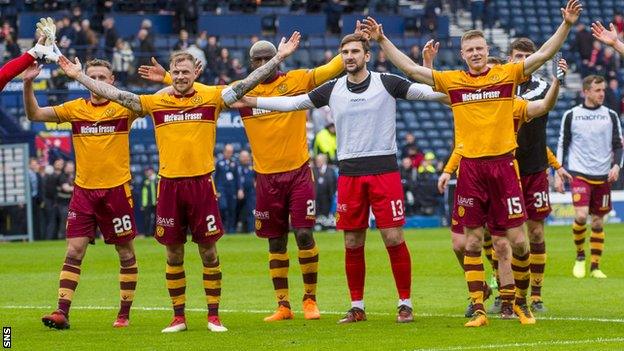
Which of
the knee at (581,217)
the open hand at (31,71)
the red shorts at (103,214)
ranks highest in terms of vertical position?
the open hand at (31,71)

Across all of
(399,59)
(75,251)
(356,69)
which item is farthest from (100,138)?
(399,59)

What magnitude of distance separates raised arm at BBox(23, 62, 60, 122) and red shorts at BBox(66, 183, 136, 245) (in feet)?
2.38

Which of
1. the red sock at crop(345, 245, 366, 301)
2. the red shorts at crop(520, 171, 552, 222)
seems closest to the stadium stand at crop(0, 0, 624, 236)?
the red shorts at crop(520, 171, 552, 222)

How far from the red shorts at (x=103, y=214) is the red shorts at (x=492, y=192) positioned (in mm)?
3211

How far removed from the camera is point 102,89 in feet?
43.5

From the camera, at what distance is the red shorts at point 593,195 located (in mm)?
19547

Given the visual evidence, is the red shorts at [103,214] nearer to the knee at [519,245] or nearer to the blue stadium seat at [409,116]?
the knee at [519,245]

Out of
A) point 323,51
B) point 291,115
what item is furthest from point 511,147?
point 323,51

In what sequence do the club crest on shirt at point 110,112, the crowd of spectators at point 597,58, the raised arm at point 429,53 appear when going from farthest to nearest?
the crowd of spectators at point 597,58 < the club crest on shirt at point 110,112 < the raised arm at point 429,53

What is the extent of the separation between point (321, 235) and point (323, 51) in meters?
9.62

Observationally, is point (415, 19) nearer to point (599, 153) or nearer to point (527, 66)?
point (599, 153)

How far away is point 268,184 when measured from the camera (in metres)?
14.4

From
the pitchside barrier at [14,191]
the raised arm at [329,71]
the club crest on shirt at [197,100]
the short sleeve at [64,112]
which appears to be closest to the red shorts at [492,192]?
the raised arm at [329,71]

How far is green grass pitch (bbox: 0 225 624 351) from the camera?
39.2 feet
